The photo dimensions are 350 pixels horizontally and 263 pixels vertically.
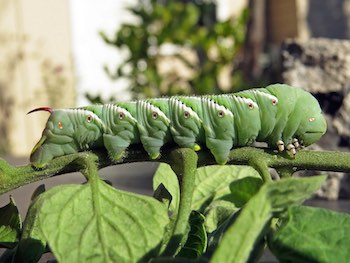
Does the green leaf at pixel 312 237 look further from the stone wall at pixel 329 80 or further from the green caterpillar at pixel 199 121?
the stone wall at pixel 329 80

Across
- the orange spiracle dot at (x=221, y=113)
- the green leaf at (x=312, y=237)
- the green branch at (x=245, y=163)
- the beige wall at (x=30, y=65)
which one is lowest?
the beige wall at (x=30, y=65)

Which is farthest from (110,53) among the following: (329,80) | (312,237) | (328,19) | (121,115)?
(312,237)

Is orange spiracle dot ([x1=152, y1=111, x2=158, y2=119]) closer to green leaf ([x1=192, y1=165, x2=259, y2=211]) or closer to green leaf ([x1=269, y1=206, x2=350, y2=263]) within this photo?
green leaf ([x1=192, y1=165, x2=259, y2=211])

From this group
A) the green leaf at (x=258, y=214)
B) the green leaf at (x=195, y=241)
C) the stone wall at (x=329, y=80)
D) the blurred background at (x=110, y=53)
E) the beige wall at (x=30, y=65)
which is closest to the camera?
the green leaf at (x=258, y=214)

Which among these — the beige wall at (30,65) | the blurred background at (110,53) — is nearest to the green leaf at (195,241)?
the blurred background at (110,53)

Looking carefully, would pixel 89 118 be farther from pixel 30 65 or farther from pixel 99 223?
pixel 30 65

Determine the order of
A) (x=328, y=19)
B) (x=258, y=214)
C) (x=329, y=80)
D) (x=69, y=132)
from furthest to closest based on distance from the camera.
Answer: (x=328, y=19) → (x=329, y=80) → (x=69, y=132) → (x=258, y=214)

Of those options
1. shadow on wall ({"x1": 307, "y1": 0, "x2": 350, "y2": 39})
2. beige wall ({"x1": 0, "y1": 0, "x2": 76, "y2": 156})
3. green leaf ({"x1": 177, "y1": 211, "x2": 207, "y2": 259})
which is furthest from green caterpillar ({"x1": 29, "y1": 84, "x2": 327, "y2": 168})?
shadow on wall ({"x1": 307, "y1": 0, "x2": 350, "y2": 39})
